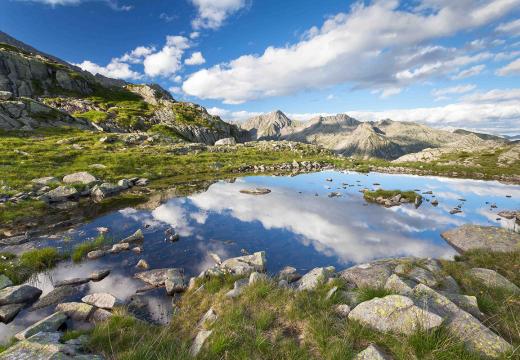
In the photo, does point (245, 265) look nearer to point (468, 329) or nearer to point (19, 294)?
point (468, 329)

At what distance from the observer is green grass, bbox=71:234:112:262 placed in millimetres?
14764

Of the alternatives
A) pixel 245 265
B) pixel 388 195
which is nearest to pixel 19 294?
pixel 245 265

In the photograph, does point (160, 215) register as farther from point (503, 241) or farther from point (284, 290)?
point (503, 241)

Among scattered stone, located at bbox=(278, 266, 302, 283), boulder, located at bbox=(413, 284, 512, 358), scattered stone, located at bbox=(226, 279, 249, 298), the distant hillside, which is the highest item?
the distant hillside

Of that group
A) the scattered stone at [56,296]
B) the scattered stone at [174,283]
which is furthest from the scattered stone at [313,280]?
the scattered stone at [56,296]

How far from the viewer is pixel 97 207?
2588 cm

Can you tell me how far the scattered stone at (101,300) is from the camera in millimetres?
10289

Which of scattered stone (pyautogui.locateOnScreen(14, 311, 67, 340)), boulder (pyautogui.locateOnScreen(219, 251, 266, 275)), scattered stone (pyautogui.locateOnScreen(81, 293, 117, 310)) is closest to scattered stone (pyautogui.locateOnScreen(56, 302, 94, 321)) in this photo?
scattered stone (pyautogui.locateOnScreen(14, 311, 67, 340))

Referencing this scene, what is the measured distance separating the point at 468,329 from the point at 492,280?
271 inches

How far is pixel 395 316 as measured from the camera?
6695mm

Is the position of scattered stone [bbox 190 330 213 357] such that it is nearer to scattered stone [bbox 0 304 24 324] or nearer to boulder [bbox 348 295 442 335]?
boulder [bbox 348 295 442 335]

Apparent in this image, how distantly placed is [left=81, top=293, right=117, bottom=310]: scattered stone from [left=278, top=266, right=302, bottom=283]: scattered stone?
23.4 ft

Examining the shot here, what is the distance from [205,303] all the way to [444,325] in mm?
7874

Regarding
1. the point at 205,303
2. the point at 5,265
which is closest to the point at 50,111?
the point at 5,265
